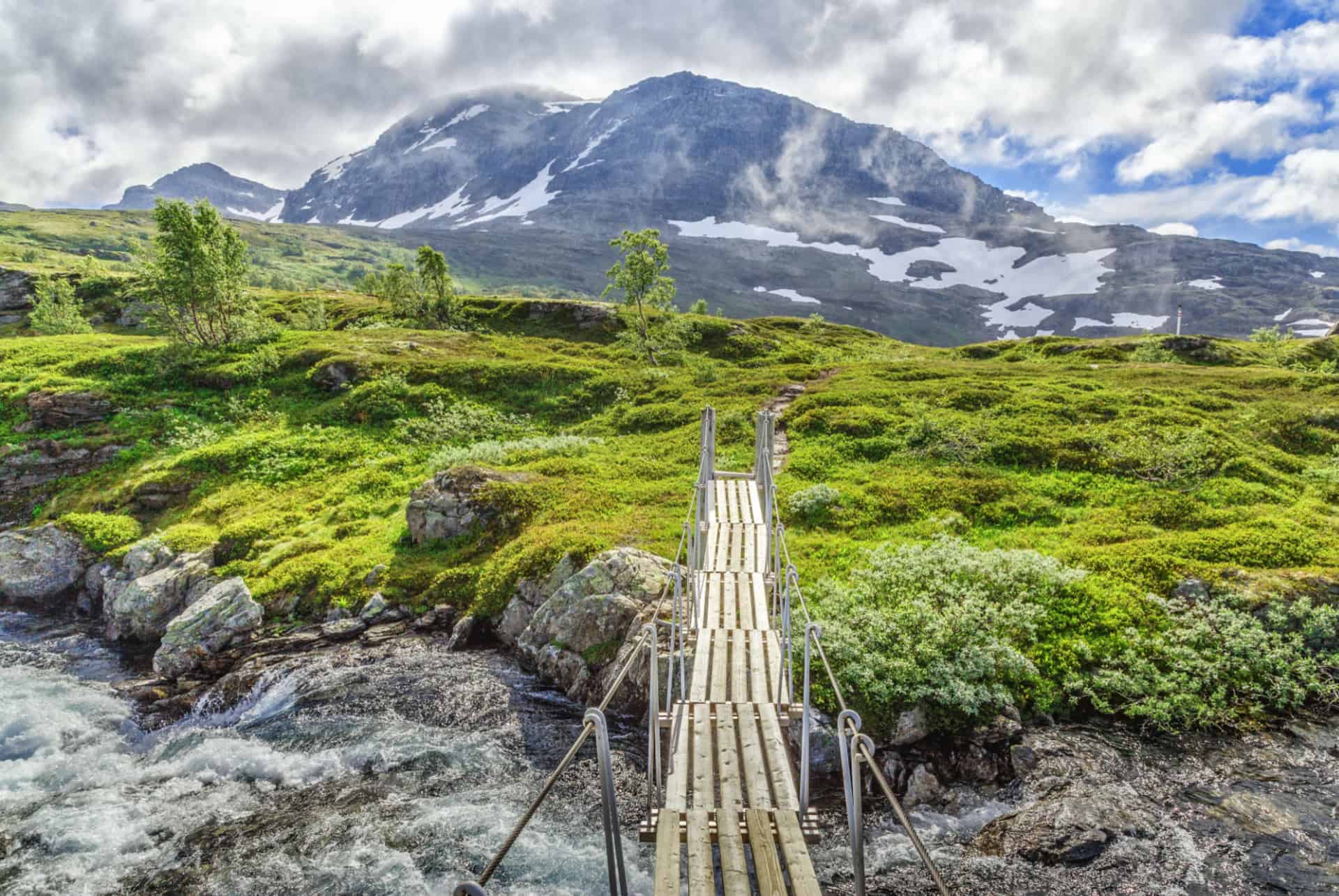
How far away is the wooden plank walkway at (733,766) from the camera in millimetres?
6406

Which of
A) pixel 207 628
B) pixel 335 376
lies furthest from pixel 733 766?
pixel 335 376

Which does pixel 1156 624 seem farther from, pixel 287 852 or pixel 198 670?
pixel 198 670

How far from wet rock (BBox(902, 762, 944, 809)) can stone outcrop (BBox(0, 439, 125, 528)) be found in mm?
36805

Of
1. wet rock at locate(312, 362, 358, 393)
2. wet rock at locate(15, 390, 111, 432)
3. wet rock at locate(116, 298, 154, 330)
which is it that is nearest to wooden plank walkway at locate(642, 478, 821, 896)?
wet rock at locate(312, 362, 358, 393)

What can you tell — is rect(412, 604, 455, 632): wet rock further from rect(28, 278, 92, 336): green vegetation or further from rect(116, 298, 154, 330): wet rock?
rect(116, 298, 154, 330): wet rock

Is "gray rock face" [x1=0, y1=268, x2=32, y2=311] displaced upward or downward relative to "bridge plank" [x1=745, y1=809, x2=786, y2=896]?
upward

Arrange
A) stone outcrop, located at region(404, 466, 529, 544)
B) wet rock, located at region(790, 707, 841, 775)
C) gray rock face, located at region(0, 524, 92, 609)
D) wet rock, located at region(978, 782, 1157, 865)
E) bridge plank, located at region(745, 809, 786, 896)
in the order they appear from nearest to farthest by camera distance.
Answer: bridge plank, located at region(745, 809, 786, 896) < wet rock, located at region(978, 782, 1157, 865) < wet rock, located at region(790, 707, 841, 775) < stone outcrop, located at region(404, 466, 529, 544) < gray rock face, located at region(0, 524, 92, 609)

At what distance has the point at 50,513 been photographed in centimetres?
2778

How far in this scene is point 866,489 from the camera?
78.1 feet

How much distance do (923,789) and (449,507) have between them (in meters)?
17.2

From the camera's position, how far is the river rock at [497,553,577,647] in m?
17.8

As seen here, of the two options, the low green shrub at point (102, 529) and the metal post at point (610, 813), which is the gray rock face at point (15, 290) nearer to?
the low green shrub at point (102, 529)

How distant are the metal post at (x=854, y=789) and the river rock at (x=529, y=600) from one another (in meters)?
12.3

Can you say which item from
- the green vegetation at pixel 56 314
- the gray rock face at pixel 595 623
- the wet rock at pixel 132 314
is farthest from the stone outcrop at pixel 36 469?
the wet rock at pixel 132 314
